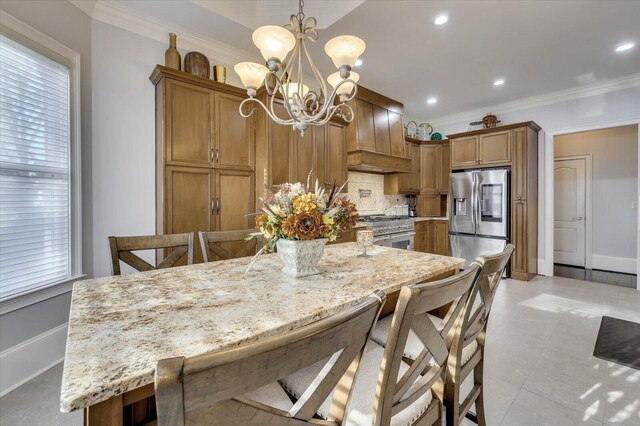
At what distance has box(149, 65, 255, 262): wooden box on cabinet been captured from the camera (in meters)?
2.55

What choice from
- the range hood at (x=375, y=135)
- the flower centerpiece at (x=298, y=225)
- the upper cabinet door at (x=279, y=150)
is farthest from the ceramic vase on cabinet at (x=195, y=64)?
the flower centerpiece at (x=298, y=225)

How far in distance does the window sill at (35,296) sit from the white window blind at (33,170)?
0.11 feet

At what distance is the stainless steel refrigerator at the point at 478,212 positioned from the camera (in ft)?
14.6

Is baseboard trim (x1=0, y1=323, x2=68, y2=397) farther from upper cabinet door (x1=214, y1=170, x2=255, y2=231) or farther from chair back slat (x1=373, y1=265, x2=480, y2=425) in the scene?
chair back slat (x1=373, y1=265, x2=480, y2=425)

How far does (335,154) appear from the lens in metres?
3.77

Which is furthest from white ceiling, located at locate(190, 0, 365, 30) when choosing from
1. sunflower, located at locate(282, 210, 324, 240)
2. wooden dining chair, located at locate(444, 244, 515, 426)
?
wooden dining chair, located at locate(444, 244, 515, 426)

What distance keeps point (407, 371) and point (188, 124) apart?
271 cm

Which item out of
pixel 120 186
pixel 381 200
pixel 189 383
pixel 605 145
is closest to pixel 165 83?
pixel 120 186

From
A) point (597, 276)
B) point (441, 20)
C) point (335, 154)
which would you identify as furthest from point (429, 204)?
point (441, 20)

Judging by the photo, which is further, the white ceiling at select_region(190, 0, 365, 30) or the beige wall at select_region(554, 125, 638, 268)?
the beige wall at select_region(554, 125, 638, 268)

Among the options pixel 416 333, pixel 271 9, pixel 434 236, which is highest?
pixel 271 9

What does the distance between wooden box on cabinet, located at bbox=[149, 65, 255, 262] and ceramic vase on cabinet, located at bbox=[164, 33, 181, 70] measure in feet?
0.65

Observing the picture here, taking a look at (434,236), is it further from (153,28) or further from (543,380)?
(153,28)

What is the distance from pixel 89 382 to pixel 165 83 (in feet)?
8.69
